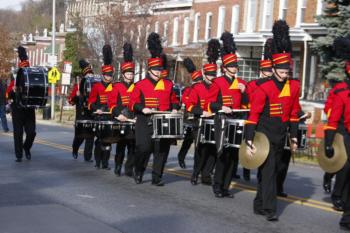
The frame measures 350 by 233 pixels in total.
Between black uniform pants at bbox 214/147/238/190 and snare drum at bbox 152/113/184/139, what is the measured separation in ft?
3.19

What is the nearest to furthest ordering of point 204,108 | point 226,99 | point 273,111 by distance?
point 273,111 < point 226,99 < point 204,108

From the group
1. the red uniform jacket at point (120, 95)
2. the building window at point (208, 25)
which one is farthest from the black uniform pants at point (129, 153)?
the building window at point (208, 25)

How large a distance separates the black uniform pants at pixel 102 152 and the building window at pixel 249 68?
26640 mm

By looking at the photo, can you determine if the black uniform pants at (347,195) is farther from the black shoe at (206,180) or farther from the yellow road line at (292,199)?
the black shoe at (206,180)

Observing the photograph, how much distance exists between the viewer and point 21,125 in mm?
16297

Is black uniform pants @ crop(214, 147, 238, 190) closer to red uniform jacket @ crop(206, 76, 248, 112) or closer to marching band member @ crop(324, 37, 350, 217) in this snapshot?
red uniform jacket @ crop(206, 76, 248, 112)

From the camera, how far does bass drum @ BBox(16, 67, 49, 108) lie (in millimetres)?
16000

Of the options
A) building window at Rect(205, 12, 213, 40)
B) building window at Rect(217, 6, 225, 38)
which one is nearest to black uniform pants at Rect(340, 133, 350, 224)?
building window at Rect(217, 6, 225, 38)

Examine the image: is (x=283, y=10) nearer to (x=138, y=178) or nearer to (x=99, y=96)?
(x=99, y=96)

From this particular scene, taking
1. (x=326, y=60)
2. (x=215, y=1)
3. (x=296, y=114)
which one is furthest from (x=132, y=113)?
(x=215, y=1)

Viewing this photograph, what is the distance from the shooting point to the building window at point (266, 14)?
130 feet

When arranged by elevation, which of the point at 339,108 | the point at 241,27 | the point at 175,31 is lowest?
the point at 339,108

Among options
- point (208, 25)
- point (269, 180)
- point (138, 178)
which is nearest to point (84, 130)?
point (138, 178)

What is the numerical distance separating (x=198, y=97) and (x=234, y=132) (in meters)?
2.48
